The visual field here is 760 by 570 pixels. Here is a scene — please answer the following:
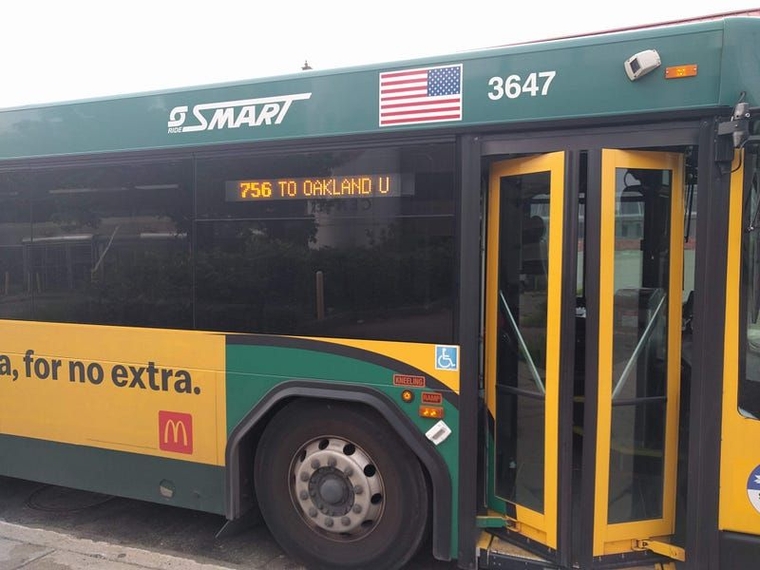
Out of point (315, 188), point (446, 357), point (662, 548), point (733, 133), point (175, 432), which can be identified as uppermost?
point (733, 133)

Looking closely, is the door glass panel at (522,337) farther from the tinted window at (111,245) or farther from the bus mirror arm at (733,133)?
the tinted window at (111,245)

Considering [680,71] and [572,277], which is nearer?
[680,71]

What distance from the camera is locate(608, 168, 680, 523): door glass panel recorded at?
286 cm

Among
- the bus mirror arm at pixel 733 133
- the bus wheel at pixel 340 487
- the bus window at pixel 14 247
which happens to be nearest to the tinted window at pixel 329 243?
the bus wheel at pixel 340 487

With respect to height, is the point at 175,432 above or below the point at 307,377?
below

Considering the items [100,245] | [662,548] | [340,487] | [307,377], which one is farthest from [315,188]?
[662,548]

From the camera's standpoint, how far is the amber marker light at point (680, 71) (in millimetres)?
2588

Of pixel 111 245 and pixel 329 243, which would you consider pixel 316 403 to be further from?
pixel 111 245

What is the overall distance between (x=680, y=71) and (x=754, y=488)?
6.16 ft

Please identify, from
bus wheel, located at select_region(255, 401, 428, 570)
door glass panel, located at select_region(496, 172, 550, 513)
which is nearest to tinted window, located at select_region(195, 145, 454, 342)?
door glass panel, located at select_region(496, 172, 550, 513)

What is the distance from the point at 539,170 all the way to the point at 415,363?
1150 mm

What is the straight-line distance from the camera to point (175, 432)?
3639 mm

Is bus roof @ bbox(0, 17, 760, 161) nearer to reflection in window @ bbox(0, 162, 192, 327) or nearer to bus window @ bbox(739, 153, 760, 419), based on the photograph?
reflection in window @ bbox(0, 162, 192, 327)

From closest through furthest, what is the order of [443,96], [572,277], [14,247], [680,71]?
1. [680,71]
2. [572,277]
3. [443,96]
4. [14,247]
